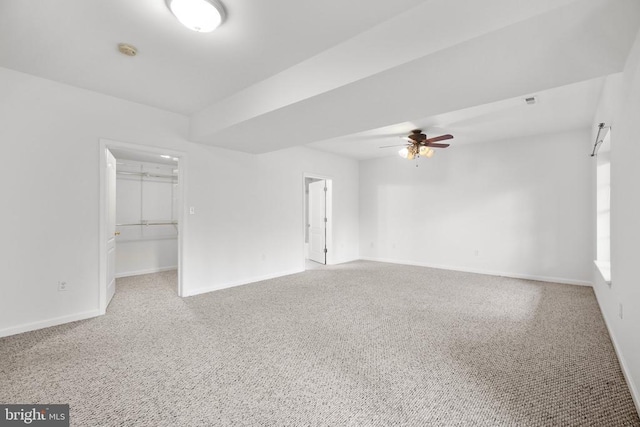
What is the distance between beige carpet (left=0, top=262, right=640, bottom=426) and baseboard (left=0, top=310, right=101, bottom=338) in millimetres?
120

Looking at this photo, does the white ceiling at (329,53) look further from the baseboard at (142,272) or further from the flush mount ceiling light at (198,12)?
the baseboard at (142,272)

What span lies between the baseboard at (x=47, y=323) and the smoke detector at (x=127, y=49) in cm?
281

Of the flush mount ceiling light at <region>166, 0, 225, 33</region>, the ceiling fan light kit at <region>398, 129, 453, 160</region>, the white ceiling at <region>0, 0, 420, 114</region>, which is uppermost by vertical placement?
the white ceiling at <region>0, 0, 420, 114</region>

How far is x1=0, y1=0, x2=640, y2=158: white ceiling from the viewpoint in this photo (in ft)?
5.31

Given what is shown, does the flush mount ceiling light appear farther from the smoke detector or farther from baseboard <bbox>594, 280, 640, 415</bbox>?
baseboard <bbox>594, 280, 640, 415</bbox>

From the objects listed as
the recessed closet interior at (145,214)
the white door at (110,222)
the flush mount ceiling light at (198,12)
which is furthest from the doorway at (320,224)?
the flush mount ceiling light at (198,12)

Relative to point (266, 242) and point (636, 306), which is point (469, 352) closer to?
point (636, 306)

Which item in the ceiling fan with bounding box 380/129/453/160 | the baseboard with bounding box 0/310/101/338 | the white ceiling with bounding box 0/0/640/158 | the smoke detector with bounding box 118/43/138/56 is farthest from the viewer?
the ceiling fan with bounding box 380/129/453/160

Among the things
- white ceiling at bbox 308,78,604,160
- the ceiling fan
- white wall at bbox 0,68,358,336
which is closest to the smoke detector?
white wall at bbox 0,68,358,336

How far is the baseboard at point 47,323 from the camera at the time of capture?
272 centimetres

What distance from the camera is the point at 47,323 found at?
292 cm

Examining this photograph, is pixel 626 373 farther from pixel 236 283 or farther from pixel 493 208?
pixel 236 283

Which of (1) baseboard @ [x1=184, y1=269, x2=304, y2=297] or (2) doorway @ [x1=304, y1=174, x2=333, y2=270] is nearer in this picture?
(1) baseboard @ [x1=184, y1=269, x2=304, y2=297]

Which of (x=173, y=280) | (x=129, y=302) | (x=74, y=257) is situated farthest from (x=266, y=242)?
(x=74, y=257)
